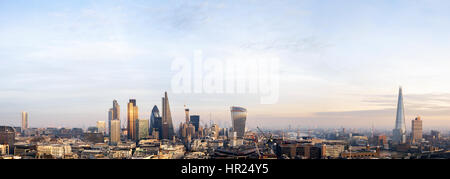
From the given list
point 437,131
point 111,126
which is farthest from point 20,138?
point 437,131

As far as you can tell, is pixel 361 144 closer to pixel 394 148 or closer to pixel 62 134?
pixel 394 148

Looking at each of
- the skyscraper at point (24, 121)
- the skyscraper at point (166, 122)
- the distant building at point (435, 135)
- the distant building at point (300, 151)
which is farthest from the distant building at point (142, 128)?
the distant building at point (435, 135)

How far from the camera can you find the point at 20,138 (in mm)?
24953

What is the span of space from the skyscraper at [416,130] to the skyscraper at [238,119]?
11.0 m

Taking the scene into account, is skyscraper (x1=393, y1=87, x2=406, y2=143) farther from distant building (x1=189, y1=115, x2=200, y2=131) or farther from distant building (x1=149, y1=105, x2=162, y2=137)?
distant building (x1=149, y1=105, x2=162, y2=137)

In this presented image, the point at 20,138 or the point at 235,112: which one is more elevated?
the point at 235,112

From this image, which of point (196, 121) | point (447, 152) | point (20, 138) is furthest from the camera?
point (196, 121)

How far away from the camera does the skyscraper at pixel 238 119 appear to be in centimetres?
2561

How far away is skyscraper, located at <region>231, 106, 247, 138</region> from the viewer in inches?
1008

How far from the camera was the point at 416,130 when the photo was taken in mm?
22109

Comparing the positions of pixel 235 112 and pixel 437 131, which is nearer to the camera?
pixel 437 131

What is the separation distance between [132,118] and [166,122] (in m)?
3.27

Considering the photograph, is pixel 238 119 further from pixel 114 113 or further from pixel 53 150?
pixel 114 113
